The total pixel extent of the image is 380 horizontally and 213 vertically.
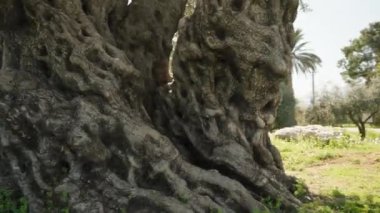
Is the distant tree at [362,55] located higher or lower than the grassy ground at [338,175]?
higher

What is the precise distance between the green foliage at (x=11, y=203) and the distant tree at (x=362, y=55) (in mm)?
55416

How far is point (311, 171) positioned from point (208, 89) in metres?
4.92

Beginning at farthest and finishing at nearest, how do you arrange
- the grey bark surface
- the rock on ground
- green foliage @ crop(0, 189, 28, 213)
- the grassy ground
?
the rock on ground
the grassy ground
the grey bark surface
green foliage @ crop(0, 189, 28, 213)

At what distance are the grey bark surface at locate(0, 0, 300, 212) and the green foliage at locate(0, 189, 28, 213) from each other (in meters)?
0.11

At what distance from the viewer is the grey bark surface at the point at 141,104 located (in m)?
6.12

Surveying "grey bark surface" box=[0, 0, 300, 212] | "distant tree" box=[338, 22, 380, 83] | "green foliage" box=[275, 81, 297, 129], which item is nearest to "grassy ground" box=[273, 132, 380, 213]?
"grey bark surface" box=[0, 0, 300, 212]

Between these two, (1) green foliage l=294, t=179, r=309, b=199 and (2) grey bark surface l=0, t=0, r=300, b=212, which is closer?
(2) grey bark surface l=0, t=0, r=300, b=212

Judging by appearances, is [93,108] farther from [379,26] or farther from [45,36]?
[379,26]

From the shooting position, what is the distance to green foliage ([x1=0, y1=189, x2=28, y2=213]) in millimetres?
5988

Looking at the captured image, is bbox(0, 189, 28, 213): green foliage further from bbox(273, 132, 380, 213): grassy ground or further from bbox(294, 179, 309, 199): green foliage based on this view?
bbox(294, 179, 309, 199): green foliage

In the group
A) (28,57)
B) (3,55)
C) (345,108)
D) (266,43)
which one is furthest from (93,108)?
(345,108)

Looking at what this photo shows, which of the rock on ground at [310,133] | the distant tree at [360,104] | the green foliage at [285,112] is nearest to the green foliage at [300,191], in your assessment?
the rock on ground at [310,133]

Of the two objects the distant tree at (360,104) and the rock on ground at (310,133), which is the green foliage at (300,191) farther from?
the distant tree at (360,104)

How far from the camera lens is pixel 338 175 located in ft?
34.4
